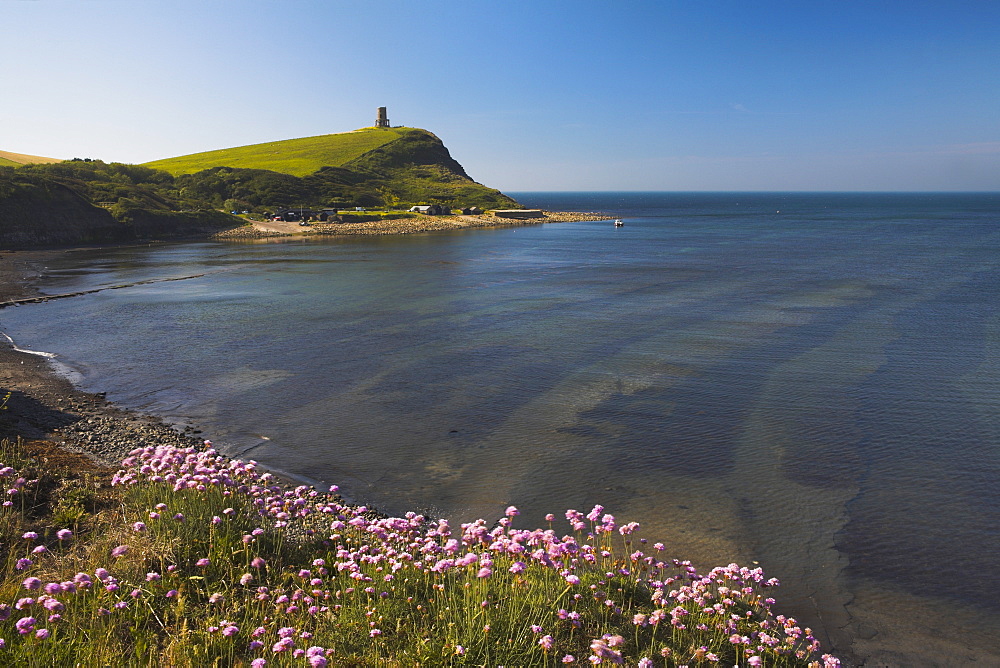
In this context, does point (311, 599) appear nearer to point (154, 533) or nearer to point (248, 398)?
point (154, 533)

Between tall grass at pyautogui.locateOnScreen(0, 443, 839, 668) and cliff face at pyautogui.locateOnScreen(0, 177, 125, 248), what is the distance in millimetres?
70207

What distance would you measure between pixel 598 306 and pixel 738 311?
293 inches

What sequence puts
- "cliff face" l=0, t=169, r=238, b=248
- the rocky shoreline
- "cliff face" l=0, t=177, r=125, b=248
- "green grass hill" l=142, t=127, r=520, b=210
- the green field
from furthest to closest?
the green field, "green grass hill" l=142, t=127, r=520, b=210, the rocky shoreline, "cliff face" l=0, t=169, r=238, b=248, "cliff face" l=0, t=177, r=125, b=248

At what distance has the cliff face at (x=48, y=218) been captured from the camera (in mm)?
64625

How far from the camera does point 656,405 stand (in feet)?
61.2

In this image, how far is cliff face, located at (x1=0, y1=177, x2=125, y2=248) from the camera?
64625mm

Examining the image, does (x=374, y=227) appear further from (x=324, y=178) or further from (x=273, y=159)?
(x=273, y=159)

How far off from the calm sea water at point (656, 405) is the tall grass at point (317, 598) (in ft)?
10.6

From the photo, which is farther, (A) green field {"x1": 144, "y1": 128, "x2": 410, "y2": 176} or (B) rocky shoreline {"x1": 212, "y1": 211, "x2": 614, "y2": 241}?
(A) green field {"x1": 144, "y1": 128, "x2": 410, "y2": 176}

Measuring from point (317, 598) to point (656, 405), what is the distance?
1347 cm

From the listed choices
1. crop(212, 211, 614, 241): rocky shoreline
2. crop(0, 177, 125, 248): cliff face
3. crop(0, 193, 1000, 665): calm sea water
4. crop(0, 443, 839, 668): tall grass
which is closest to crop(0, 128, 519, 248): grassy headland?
crop(0, 177, 125, 248): cliff face

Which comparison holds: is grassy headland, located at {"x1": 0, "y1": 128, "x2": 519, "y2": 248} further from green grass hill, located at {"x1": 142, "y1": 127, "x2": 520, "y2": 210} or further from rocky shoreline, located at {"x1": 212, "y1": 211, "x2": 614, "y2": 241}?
rocky shoreline, located at {"x1": 212, "y1": 211, "x2": 614, "y2": 241}

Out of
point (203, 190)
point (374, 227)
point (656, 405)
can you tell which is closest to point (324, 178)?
point (203, 190)

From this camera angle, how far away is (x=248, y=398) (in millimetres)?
19297
